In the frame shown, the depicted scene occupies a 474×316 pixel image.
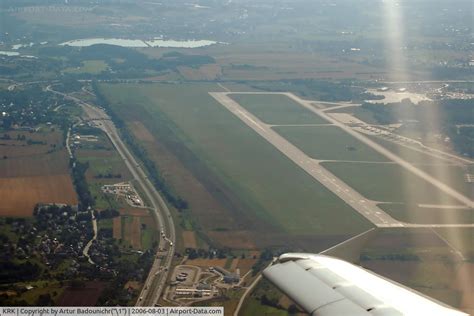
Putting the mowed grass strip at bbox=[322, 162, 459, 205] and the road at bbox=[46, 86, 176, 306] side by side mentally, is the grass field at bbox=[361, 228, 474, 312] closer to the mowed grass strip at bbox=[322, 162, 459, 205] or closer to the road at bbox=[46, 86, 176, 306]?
the mowed grass strip at bbox=[322, 162, 459, 205]

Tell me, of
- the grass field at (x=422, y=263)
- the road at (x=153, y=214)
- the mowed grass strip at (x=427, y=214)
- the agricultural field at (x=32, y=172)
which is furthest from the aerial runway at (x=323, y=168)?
the agricultural field at (x=32, y=172)

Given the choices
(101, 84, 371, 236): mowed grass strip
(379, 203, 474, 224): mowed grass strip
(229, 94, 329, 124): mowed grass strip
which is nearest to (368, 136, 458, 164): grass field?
(229, 94, 329, 124): mowed grass strip

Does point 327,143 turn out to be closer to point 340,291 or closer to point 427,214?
point 427,214

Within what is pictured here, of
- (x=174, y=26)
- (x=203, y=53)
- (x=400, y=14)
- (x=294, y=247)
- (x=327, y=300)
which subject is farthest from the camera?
(x=400, y=14)

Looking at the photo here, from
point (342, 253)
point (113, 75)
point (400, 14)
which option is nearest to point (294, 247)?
point (342, 253)

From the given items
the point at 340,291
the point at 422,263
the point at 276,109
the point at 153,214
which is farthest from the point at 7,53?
the point at 340,291

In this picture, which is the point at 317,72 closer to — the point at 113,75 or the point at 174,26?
the point at 113,75
